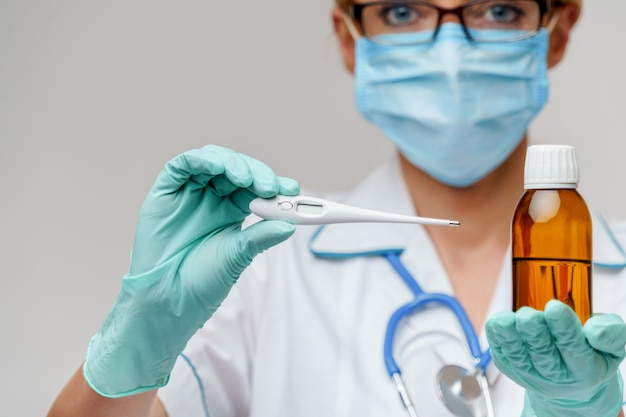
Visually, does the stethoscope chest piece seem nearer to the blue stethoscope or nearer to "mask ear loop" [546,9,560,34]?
the blue stethoscope

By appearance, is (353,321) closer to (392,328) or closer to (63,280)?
(392,328)

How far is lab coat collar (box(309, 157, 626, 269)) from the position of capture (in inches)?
54.9

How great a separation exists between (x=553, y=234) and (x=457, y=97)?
51 cm

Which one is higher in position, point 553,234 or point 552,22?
point 552,22

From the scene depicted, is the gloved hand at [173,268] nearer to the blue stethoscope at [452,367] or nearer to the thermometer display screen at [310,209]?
the thermometer display screen at [310,209]

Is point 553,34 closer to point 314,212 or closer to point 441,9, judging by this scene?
point 441,9

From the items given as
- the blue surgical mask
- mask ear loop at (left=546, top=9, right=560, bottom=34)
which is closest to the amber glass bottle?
the blue surgical mask

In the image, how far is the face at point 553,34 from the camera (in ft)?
4.83

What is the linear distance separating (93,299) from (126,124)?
402 millimetres

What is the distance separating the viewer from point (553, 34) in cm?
150


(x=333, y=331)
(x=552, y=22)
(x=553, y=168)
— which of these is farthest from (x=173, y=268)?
(x=552, y=22)

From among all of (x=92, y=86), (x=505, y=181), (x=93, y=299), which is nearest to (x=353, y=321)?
(x=505, y=181)

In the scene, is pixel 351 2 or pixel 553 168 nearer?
pixel 553 168

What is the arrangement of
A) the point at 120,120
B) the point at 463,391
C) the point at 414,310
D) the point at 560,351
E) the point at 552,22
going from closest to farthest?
the point at 560,351, the point at 463,391, the point at 414,310, the point at 552,22, the point at 120,120
